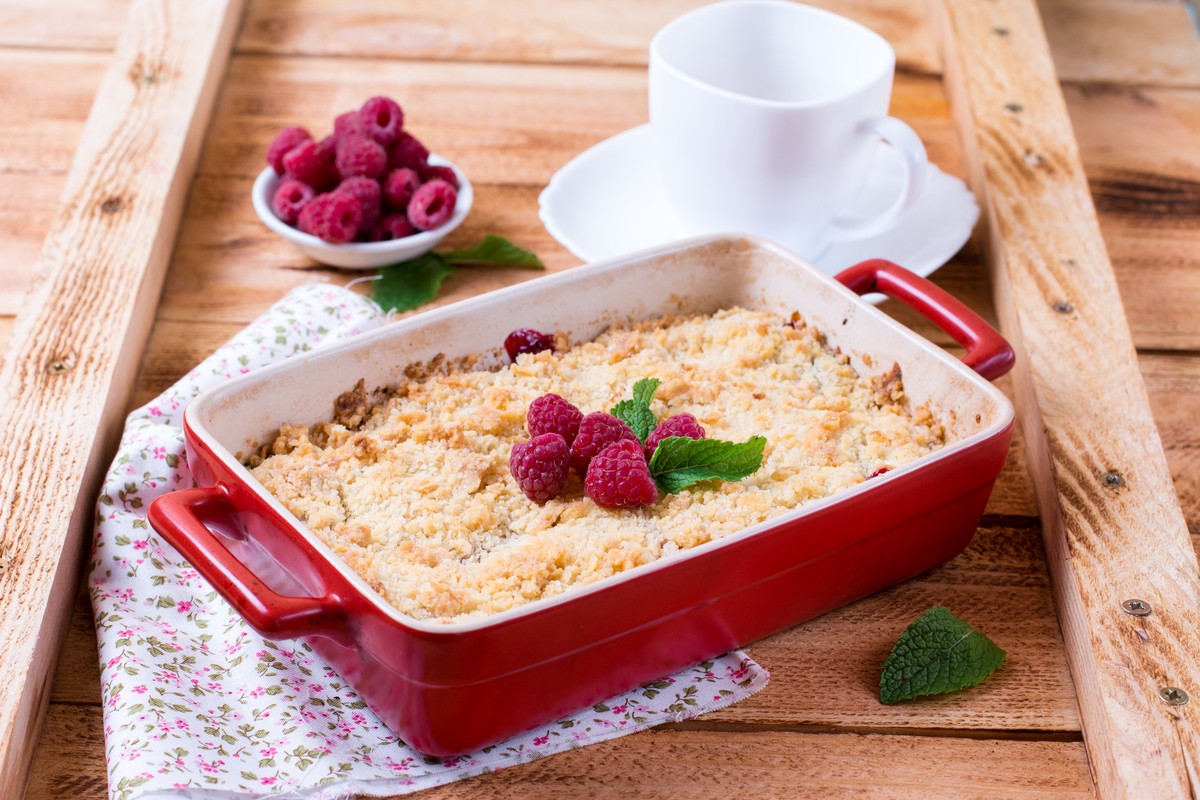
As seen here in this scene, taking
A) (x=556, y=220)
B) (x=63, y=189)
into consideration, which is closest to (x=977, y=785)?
(x=556, y=220)

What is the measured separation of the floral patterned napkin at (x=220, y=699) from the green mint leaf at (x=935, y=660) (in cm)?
12

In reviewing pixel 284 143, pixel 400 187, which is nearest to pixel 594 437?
pixel 400 187

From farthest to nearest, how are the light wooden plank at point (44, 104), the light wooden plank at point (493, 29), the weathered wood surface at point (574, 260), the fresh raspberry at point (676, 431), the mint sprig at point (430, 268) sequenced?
the light wooden plank at point (493, 29) → the light wooden plank at point (44, 104) → the mint sprig at point (430, 268) → the fresh raspberry at point (676, 431) → the weathered wood surface at point (574, 260)

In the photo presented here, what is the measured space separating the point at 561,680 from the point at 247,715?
0.96ft

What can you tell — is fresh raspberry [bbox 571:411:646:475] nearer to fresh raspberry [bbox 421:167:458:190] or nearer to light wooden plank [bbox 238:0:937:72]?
fresh raspberry [bbox 421:167:458:190]

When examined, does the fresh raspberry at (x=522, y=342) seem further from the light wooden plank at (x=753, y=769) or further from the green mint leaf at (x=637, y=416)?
the light wooden plank at (x=753, y=769)

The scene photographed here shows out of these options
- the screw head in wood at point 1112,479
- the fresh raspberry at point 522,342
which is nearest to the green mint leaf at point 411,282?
the fresh raspberry at point 522,342

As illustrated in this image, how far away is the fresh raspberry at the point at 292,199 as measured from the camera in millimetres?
1751

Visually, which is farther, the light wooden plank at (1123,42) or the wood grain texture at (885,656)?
the light wooden plank at (1123,42)

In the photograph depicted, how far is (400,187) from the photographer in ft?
5.77

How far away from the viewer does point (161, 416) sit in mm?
1474

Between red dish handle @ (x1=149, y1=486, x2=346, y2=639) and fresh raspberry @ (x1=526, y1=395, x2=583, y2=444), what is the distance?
0.30 metres

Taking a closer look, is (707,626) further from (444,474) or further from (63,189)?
(63,189)

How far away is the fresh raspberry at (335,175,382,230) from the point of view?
5.62 feet
